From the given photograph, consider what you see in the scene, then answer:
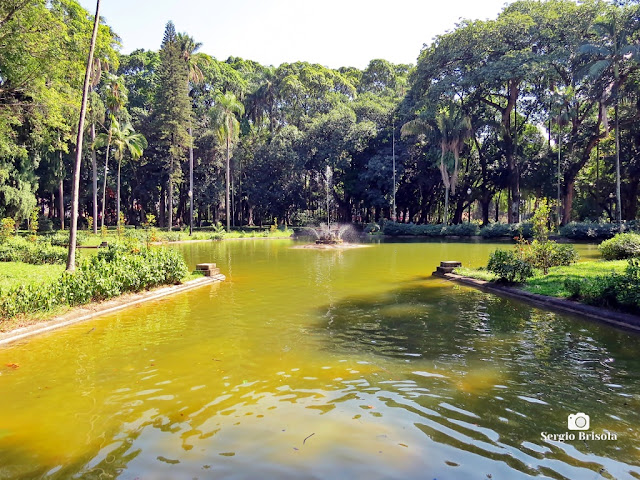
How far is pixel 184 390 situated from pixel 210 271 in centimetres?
982

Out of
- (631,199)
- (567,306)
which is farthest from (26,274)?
(631,199)

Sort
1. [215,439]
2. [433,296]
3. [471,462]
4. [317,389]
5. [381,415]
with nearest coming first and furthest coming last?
[471,462] < [215,439] < [381,415] < [317,389] < [433,296]

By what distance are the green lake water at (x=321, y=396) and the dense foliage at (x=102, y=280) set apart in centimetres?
113

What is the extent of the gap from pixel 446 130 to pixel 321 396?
124ft

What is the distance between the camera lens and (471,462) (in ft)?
10.7

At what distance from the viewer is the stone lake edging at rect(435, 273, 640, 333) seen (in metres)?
7.26

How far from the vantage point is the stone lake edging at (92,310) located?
704cm

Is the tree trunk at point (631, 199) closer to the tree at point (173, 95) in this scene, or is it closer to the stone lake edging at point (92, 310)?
the stone lake edging at point (92, 310)

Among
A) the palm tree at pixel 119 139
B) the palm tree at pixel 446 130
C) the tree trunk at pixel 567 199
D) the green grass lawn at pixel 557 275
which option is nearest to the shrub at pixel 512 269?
the green grass lawn at pixel 557 275

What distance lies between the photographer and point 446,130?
38.4 meters

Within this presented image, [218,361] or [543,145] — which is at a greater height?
[543,145]

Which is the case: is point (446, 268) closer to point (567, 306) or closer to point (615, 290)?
point (567, 306)

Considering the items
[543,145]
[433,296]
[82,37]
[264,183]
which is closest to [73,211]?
[82,37]

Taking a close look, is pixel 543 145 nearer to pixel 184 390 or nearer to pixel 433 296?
pixel 433 296
